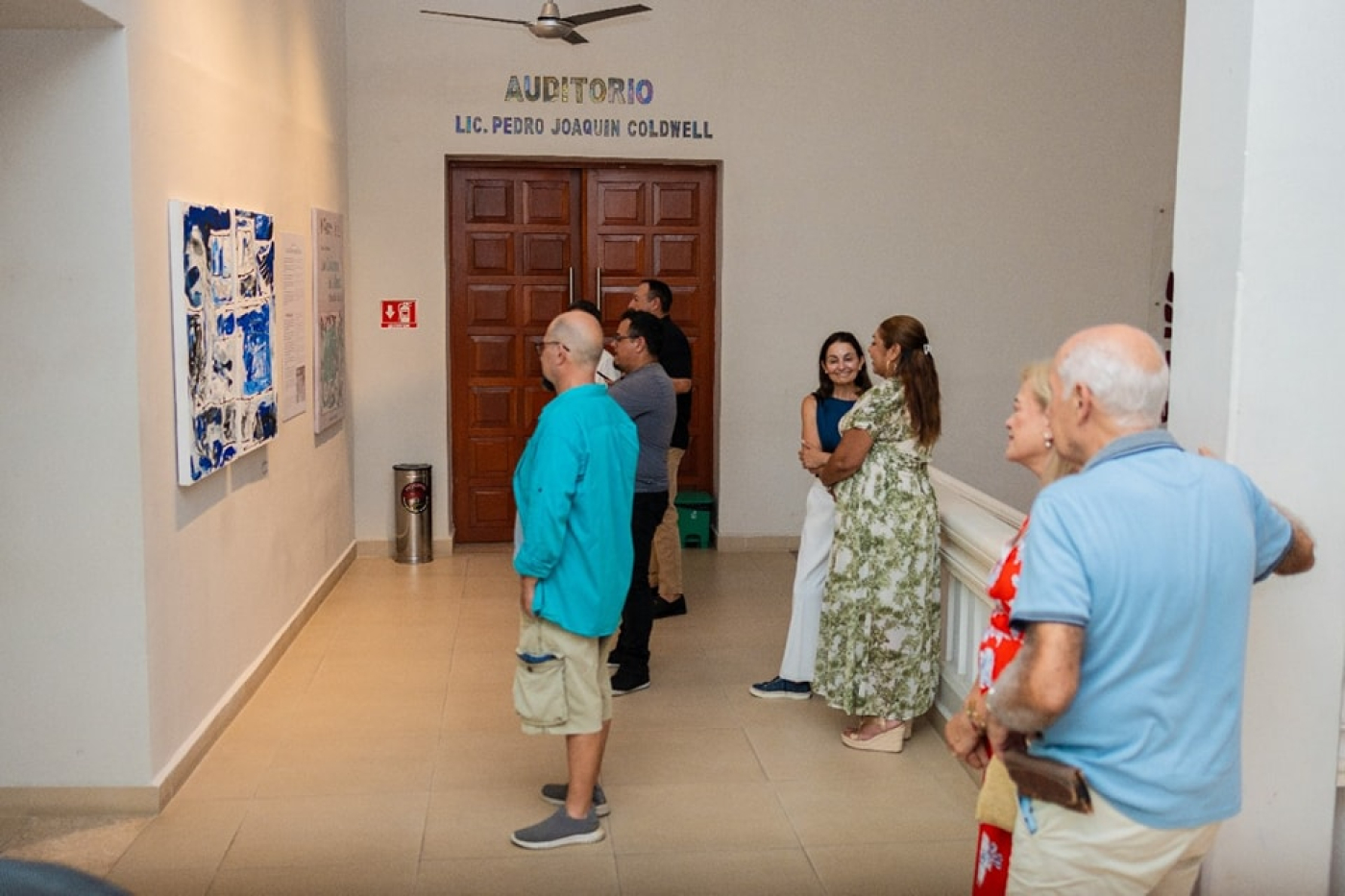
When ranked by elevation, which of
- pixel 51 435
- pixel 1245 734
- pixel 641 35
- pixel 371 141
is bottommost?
pixel 1245 734

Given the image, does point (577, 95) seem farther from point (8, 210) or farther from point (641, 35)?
point (8, 210)

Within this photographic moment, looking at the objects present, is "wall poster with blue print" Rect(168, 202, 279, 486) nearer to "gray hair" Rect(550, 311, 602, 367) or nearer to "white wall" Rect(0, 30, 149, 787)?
"white wall" Rect(0, 30, 149, 787)

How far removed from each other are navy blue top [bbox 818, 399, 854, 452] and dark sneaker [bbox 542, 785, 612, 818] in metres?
1.80

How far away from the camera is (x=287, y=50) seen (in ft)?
23.9

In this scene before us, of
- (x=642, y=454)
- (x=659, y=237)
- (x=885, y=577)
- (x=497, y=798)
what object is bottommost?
(x=497, y=798)

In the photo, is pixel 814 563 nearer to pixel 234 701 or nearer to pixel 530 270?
pixel 234 701

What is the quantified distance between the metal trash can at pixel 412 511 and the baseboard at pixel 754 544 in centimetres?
200

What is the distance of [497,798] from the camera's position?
4.97 metres

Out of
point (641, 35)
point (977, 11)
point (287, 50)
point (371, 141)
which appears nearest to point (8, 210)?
point (287, 50)

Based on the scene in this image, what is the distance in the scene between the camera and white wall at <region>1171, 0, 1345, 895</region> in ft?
9.78

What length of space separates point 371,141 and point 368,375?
154 centimetres

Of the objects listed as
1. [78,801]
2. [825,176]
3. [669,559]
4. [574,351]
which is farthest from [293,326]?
[825,176]

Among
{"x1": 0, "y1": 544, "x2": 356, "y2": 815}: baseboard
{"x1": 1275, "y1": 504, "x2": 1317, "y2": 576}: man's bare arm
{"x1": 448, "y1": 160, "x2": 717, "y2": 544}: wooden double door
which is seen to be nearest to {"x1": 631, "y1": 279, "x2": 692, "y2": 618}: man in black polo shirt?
{"x1": 448, "y1": 160, "x2": 717, "y2": 544}: wooden double door

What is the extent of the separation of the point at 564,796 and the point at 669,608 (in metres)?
2.91
